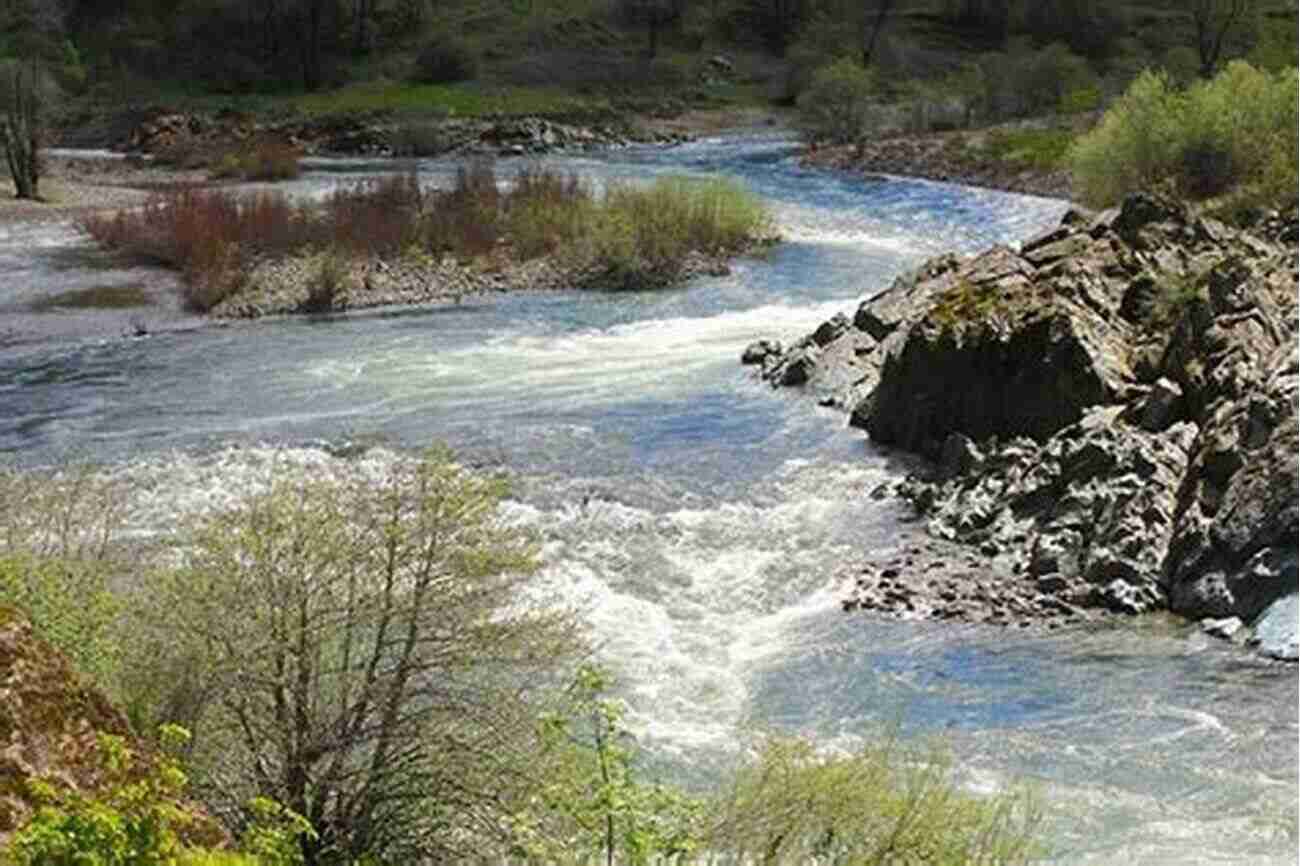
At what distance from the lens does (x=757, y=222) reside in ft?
151

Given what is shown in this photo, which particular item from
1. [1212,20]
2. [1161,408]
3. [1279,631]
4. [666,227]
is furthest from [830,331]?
[1212,20]

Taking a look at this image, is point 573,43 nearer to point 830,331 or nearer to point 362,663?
point 830,331

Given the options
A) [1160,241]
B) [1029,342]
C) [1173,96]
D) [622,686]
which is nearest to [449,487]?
[622,686]

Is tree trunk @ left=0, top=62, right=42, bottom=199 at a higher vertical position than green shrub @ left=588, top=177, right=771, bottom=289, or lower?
higher

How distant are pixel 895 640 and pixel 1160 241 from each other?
1381 centimetres

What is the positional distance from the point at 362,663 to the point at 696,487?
12624 millimetres

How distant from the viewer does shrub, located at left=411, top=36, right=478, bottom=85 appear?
3834 inches

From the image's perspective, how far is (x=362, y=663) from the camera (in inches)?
428

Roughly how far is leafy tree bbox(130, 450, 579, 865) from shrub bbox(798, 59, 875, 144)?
209 ft

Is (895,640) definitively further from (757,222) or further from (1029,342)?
(757,222)

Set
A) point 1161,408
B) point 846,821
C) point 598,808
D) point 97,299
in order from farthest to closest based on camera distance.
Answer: point 97,299 → point 1161,408 → point 846,821 → point 598,808

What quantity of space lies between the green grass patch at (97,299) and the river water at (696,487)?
0.54 m

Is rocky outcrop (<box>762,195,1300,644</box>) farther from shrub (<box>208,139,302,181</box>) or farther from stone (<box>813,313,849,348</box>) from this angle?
shrub (<box>208,139,302,181</box>)

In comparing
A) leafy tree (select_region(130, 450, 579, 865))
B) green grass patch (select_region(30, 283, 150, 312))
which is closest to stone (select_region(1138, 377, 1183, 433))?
leafy tree (select_region(130, 450, 579, 865))
